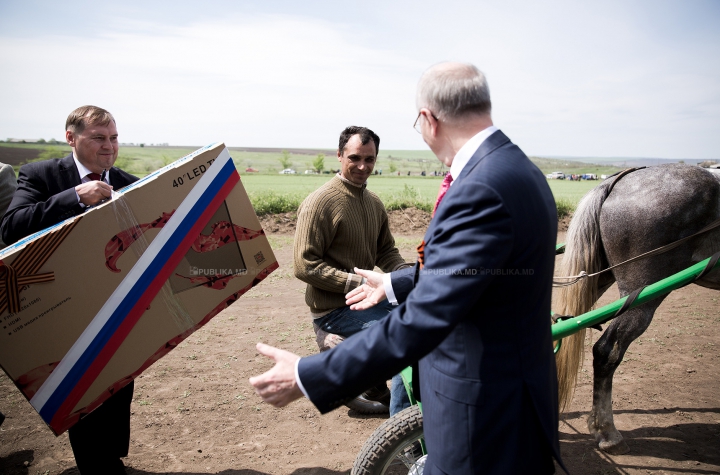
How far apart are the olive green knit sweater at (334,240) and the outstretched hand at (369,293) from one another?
85cm

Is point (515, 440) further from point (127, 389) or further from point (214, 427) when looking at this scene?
point (214, 427)

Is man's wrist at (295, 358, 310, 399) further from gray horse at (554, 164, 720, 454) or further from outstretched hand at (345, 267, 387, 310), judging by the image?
gray horse at (554, 164, 720, 454)

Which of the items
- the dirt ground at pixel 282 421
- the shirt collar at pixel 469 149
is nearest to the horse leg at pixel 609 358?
the dirt ground at pixel 282 421

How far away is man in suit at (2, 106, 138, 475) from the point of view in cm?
242

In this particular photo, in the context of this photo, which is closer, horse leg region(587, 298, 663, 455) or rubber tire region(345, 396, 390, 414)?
horse leg region(587, 298, 663, 455)

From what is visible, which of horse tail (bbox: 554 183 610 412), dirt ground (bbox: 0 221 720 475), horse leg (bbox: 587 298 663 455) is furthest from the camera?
horse tail (bbox: 554 183 610 412)

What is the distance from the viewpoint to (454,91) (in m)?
1.48

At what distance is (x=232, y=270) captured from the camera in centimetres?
273

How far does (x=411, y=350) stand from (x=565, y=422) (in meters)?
3.12

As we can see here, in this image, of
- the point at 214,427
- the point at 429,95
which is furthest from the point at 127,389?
the point at 429,95

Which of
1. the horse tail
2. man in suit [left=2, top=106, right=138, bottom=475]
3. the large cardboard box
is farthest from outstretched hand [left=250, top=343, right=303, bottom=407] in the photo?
the horse tail

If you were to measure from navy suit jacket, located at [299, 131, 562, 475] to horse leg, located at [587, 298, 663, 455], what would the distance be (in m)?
2.27

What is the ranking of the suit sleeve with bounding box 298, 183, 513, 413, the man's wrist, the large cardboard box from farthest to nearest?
the large cardboard box < the man's wrist < the suit sleeve with bounding box 298, 183, 513, 413

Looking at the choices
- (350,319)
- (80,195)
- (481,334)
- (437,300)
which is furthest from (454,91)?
(350,319)
